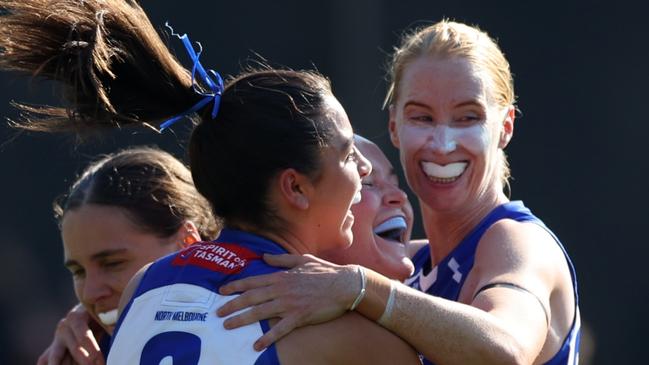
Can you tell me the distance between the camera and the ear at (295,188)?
2646mm

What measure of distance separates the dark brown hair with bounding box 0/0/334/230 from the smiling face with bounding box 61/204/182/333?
1.95 feet

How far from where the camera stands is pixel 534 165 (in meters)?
6.66

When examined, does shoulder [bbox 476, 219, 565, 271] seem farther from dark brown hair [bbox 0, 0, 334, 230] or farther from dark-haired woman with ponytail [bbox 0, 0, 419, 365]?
dark brown hair [bbox 0, 0, 334, 230]

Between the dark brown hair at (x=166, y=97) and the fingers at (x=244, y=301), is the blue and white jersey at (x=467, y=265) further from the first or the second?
the fingers at (x=244, y=301)

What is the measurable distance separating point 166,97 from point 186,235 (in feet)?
2.48

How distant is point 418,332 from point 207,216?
4.02ft

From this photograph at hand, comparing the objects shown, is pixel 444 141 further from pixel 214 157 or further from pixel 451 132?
pixel 214 157

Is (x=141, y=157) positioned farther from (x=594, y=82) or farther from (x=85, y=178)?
(x=594, y=82)

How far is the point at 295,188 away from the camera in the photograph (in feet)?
8.76

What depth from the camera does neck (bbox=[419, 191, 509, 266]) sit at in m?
3.51

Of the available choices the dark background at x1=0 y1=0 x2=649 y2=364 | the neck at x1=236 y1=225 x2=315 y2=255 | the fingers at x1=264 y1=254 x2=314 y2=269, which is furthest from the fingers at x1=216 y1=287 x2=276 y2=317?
the dark background at x1=0 y1=0 x2=649 y2=364

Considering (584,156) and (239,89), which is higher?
(239,89)

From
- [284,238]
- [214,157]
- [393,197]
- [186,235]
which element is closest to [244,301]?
[284,238]

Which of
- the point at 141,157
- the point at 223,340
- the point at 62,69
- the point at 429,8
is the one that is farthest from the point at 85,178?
the point at 429,8
